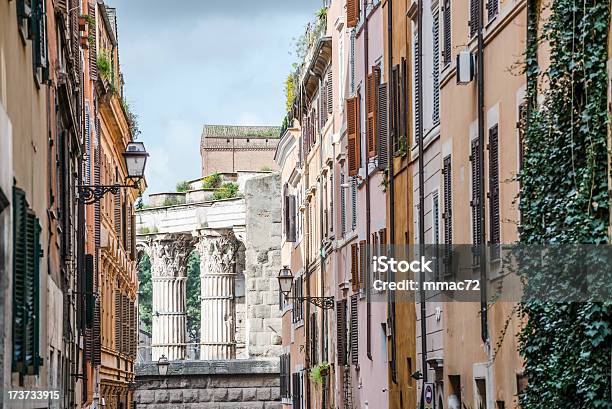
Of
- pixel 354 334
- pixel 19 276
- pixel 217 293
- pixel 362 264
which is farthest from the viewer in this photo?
pixel 217 293

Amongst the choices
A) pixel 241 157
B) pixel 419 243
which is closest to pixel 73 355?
pixel 419 243

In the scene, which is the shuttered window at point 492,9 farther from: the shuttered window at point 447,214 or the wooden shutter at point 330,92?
the wooden shutter at point 330,92

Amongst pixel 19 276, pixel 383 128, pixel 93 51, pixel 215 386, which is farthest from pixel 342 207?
pixel 215 386

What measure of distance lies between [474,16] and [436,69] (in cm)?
352

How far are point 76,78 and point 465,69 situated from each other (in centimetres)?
1048

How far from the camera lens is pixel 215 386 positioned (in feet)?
204

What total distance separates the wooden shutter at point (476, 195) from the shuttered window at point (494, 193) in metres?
0.50

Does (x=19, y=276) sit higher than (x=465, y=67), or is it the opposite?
(x=465, y=67)

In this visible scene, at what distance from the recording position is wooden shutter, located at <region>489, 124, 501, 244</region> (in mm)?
19406

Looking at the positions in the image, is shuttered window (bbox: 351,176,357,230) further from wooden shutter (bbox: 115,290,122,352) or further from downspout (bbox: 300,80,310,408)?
wooden shutter (bbox: 115,290,122,352)

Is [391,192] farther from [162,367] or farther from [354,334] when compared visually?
[162,367]

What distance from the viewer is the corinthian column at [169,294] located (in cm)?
6788

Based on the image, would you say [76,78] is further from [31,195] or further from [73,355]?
[31,195]

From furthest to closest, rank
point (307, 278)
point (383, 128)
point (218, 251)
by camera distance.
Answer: point (218, 251)
point (307, 278)
point (383, 128)
